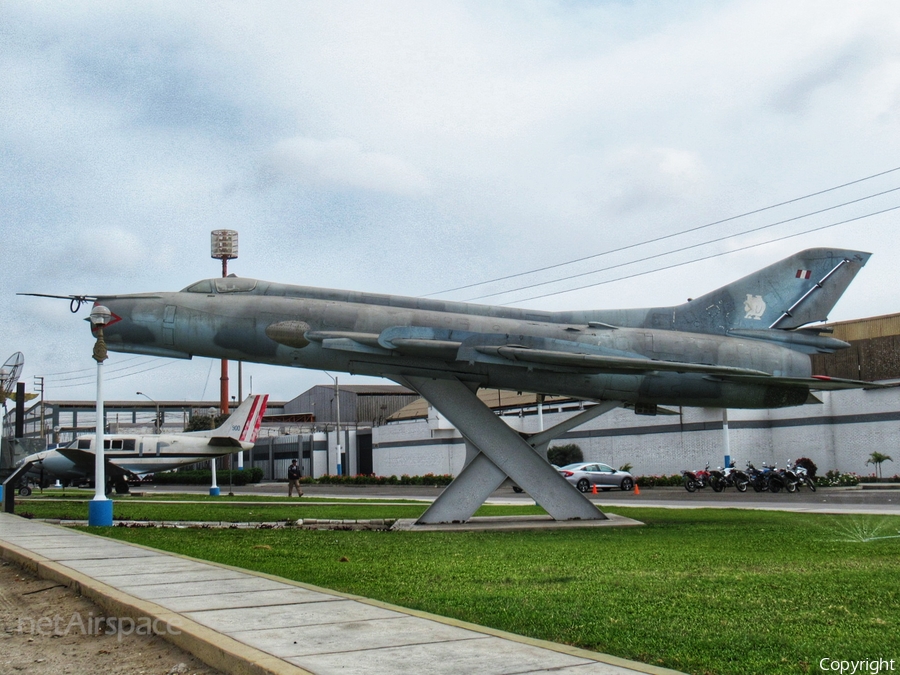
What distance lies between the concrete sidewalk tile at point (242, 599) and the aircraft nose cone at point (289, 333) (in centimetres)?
946

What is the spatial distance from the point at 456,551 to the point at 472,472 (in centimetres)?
560

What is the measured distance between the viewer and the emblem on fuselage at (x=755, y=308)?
17859 millimetres

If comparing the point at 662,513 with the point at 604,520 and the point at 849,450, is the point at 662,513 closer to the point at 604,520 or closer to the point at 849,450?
the point at 604,520

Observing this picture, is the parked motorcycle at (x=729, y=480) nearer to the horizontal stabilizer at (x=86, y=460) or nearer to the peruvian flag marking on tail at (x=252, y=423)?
the peruvian flag marking on tail at (x=252, y=423)

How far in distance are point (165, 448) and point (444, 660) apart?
40032 millimetres

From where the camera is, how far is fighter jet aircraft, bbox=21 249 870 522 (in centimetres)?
1683

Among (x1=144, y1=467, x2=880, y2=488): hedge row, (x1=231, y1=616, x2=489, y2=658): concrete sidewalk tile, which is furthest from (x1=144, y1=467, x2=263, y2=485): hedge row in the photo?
(x1=231, y1=616, x2=489, y2=658): concrete sidewalk tile

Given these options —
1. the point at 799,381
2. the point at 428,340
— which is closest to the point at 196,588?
the point at 428,340

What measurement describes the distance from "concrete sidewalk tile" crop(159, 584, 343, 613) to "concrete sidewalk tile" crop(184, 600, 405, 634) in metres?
0.18

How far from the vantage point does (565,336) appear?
1716 cm

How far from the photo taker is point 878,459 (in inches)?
1531

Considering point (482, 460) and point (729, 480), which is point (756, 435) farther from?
point (482, 460)

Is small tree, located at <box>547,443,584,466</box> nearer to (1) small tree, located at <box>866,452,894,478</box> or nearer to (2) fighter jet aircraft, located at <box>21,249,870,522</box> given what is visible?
(1) small tree, located at <box>866,452,894,478</box>

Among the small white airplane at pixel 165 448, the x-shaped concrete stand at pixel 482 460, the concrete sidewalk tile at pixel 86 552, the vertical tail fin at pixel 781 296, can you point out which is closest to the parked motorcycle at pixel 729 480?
the vertical tail fin at pixel 781 296
